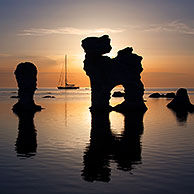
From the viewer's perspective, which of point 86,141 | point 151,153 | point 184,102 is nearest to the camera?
point 151,153

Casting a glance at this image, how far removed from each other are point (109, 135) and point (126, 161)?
12.6 meters

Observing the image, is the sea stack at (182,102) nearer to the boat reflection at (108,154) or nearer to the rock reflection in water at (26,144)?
the boat reflection at (108,154)

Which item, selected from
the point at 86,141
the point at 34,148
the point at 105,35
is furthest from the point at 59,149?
the point at 105,35

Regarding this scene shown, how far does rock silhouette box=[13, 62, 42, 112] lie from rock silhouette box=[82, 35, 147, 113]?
531 inches

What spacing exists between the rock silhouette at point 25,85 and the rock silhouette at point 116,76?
13488 millimetres

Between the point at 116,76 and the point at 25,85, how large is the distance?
72.9 ft

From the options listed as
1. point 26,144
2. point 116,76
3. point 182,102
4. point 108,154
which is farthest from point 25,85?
point 108,154

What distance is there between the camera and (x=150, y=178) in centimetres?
1650

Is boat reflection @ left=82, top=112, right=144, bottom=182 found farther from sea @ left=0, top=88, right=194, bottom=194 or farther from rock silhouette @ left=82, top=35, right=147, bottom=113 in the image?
rock silhouette @ left=82, top=35, right=147, bottom=113

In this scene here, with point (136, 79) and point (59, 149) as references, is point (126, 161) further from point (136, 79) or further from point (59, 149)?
point (136, 79)

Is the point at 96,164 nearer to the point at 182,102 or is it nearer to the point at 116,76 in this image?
the point at 116,76

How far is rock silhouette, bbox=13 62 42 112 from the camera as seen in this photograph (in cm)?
6881

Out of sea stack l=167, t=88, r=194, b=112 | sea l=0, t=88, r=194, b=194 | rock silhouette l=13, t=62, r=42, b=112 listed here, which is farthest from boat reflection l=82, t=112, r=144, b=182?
sea stack l=167, t=88, r=194, b=112

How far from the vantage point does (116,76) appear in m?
71.6
